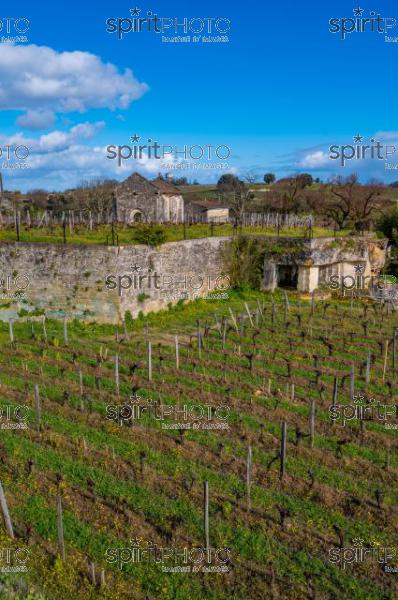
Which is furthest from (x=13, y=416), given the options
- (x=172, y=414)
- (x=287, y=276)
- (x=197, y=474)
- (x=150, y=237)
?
(x=287, y=276)

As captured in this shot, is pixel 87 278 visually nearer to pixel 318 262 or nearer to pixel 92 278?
pixel 92 278

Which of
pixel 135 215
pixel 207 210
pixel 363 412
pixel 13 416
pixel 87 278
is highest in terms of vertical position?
pixel 207 210

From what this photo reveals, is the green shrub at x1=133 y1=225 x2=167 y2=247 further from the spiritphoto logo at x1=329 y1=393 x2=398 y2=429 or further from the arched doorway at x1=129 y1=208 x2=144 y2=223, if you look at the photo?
the arched doorway at x1=129 y1=208 x2=144 y2=223

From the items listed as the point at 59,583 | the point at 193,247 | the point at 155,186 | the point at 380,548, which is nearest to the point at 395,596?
the point at 380,548

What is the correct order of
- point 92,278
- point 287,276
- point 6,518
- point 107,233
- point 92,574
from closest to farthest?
point 92,574 → point 6,518 → point 92,278 → point 107,233 → point 287,276

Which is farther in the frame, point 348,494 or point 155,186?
point 155,186

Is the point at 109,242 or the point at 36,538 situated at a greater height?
the point at 109,242

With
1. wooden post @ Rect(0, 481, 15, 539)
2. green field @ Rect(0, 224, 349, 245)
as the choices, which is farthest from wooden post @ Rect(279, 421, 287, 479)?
green field @ Rect(0, 224, 349, 245)

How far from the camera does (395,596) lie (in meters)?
7.06

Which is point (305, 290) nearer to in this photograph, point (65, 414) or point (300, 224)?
point (300, 224)

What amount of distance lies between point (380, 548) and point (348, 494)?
136 centimetres

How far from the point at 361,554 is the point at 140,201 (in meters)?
29.6

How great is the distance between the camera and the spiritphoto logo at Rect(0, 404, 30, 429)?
1143 cm

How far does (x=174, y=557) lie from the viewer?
7.69 meters
